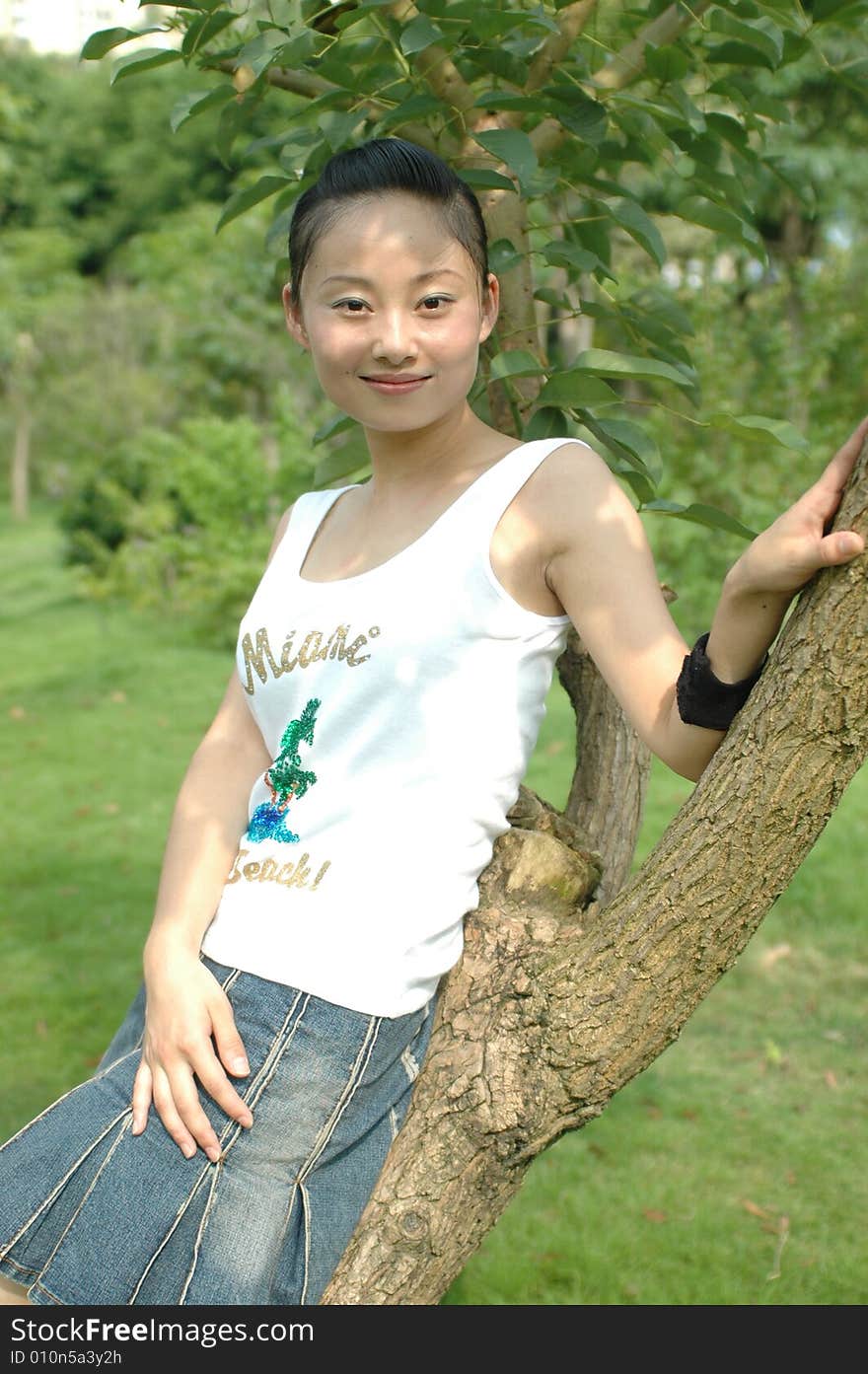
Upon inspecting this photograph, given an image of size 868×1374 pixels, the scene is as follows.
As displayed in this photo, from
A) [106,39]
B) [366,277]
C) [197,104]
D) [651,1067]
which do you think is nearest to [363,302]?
[366,277]

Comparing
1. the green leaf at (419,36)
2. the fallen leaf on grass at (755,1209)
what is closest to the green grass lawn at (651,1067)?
the fallen leaf on grass at (755,1209)

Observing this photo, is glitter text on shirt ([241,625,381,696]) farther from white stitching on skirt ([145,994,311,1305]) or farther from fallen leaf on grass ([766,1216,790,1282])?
fallen leaf on grass ([766,1216,790,1282])

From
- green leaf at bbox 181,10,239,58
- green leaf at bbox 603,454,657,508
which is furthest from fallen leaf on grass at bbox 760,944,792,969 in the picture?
green leaf at bbox 181,10,239,58

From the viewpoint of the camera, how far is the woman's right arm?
154cm

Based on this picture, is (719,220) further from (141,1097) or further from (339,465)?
(141,1097)

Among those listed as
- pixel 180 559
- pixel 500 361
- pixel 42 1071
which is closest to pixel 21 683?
pixel 180 559

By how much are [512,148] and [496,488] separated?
524 millimetres

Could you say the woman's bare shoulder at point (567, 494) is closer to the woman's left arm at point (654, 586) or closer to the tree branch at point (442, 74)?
the woman's left arm at point (654, 586)

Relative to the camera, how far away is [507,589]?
5.25 ft

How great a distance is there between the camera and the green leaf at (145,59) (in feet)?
6.68

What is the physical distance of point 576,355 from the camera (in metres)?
1.93

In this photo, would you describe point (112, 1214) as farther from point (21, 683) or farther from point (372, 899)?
point (21, 683)

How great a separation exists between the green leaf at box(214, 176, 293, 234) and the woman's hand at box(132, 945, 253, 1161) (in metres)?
1.12
